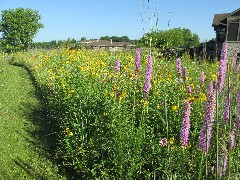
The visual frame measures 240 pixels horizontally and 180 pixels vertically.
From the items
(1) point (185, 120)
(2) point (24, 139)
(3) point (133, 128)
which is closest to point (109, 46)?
(2) point (24, 139)

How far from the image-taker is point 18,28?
81.5m

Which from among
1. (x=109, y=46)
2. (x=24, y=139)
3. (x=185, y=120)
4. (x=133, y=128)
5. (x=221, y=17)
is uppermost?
(x=221, y=17)

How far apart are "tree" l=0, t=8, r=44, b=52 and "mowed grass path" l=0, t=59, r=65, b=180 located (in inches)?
2848

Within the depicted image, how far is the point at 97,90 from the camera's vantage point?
6656 millimetres

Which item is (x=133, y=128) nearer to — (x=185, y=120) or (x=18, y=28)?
(x=185, y=120)

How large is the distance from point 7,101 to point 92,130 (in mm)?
6194

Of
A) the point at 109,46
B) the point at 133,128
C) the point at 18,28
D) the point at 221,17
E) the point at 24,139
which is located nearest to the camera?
the point at 133,128

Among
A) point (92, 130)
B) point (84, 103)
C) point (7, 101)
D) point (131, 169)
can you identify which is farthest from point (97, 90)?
point (7, 101)

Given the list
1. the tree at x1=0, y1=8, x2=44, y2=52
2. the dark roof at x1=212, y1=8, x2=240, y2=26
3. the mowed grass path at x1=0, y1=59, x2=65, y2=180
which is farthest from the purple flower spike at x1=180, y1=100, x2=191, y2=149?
the tree at x1=0, y1=8, x2=44, y2=52

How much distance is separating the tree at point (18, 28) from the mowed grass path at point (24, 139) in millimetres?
72343

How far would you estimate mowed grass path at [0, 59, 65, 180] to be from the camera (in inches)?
230

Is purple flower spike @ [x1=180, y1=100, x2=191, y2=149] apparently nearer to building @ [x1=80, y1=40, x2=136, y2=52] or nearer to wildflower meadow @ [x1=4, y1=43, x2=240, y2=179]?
wildflower meadow @ [x1=4, y1=43, x2=240, y2=179]

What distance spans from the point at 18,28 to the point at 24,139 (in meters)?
79.6

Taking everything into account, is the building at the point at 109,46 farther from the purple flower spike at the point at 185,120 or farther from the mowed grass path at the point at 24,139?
the purple flower spike at the point at 185,120
